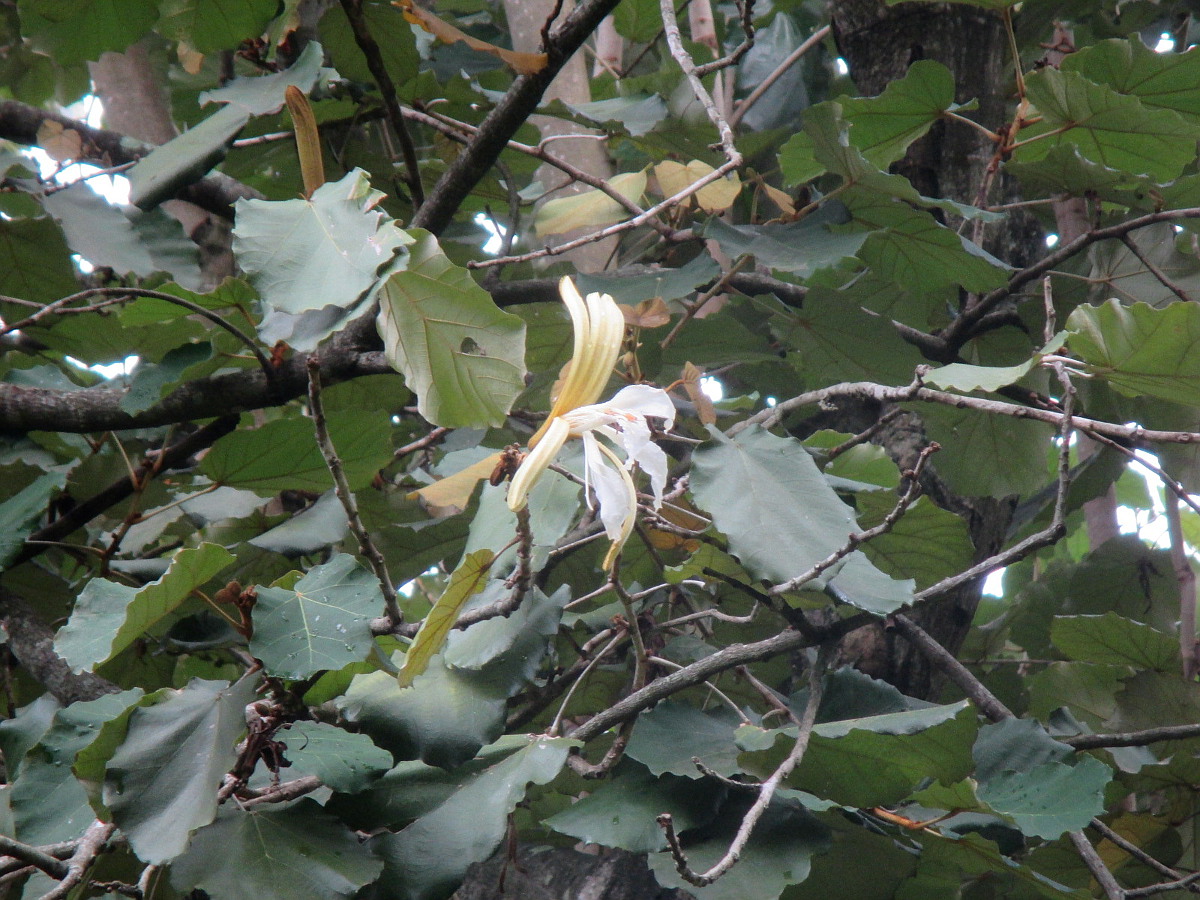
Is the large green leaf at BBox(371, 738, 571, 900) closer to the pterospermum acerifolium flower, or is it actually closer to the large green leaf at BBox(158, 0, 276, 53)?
the pterospermum acerifolium flower

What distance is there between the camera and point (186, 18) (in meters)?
1.38

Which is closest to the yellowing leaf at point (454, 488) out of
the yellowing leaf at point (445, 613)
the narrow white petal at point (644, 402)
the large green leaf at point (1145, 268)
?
the yellowing leaf at point (445, 613)

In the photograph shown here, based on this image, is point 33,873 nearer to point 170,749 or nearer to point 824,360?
point 170,749

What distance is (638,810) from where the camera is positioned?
0.92 m

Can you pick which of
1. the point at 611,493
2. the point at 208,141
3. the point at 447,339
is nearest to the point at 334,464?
the point at 447,339

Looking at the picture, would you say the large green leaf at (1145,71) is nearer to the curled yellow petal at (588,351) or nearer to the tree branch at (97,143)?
the curled yellow petal at (588,351)

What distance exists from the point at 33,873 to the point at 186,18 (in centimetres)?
113

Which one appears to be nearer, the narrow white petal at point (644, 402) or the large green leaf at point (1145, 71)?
the narrow white petal at point (644, 402)

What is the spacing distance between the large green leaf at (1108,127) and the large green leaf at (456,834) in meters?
0.97

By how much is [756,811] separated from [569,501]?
309mm

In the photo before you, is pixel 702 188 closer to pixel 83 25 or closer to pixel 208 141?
pixel 208 141

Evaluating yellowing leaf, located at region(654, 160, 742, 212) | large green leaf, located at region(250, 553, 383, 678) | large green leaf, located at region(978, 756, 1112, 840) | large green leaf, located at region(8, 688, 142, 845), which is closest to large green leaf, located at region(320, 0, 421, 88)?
yellowing leaf, located at region(654, 160, 742, 212)

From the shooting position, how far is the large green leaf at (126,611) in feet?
2.59

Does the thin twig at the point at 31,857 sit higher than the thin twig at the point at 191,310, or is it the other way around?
the thin twig at the point at 191,310
